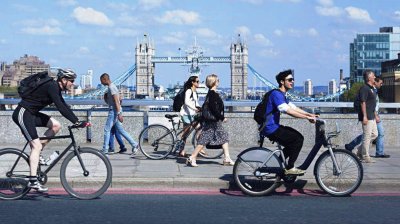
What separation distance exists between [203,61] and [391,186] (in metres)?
155

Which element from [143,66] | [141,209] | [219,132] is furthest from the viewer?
[143,66]

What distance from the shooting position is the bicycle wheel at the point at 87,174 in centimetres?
861

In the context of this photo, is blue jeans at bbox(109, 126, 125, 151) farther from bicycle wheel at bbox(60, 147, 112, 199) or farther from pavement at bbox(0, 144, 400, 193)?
bicycle wheel at bbox(60, 147, 112, 199)

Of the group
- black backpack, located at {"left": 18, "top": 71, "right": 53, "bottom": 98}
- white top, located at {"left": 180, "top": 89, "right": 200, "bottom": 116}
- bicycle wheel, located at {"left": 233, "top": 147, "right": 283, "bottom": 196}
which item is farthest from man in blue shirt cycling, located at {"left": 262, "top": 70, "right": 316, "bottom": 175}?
white top, located at {"left": 180, "top": 89, "right": 200, "bottom": 116}

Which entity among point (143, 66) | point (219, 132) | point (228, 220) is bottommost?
point (228, 220)

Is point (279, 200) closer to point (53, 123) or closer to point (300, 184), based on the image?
point (300, 184)

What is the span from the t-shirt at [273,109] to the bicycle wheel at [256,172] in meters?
0.30

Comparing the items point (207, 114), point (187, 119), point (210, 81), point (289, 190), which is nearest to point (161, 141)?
point (187, 119)

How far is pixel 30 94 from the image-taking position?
8.60 m

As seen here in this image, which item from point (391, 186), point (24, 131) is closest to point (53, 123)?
point (24, 131)

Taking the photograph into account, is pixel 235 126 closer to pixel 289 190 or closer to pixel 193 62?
pixel 289 190

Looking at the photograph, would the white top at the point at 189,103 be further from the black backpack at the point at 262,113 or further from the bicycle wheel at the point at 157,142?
the black backpack at the point at 262,113

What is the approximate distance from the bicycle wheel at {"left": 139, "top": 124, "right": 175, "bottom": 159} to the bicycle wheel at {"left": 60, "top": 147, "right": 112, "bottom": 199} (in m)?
3.77

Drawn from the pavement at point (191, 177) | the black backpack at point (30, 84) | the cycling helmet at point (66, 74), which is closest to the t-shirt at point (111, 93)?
the pavement at point (191, 177)
